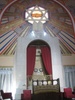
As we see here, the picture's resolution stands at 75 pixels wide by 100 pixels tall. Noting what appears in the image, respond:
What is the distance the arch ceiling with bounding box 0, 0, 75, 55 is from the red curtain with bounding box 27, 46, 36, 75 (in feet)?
3.11

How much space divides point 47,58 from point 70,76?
5.61ft

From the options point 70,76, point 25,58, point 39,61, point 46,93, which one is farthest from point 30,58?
point 46,93

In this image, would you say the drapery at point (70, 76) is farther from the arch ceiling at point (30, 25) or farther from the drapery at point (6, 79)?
the drapery at point (6, 79)

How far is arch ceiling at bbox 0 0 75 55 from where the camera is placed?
9.39m

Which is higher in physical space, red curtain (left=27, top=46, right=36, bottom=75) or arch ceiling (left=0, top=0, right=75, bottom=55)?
arch ceiling (left=0, top=0, right=75, bottom=55)

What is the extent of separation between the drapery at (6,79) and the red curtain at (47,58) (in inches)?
82.6

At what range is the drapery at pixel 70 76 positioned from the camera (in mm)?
9016

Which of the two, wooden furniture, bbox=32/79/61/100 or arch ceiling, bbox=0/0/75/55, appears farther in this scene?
arch ceiling, bbox=0/0/75/55

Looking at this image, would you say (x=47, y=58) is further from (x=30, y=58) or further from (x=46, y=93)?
(x=46, y=93)

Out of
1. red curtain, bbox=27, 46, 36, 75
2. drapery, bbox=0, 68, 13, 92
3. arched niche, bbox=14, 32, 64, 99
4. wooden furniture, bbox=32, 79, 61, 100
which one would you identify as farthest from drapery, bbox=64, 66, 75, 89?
drapery, bbox=0, 68, 13, 92

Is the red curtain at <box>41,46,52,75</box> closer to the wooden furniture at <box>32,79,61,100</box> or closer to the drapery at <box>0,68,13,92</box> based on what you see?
the drapery at <box>0,68,13,92</box>

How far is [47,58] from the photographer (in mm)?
9344

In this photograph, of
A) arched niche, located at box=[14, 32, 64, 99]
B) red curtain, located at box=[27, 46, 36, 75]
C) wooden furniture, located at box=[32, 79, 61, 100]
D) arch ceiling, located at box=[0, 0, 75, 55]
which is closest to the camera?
wooden furniture, located at box=[32, 79, 61, 100]

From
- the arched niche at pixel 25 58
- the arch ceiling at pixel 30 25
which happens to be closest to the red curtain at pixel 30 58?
the arched niche at pixel 25 58
